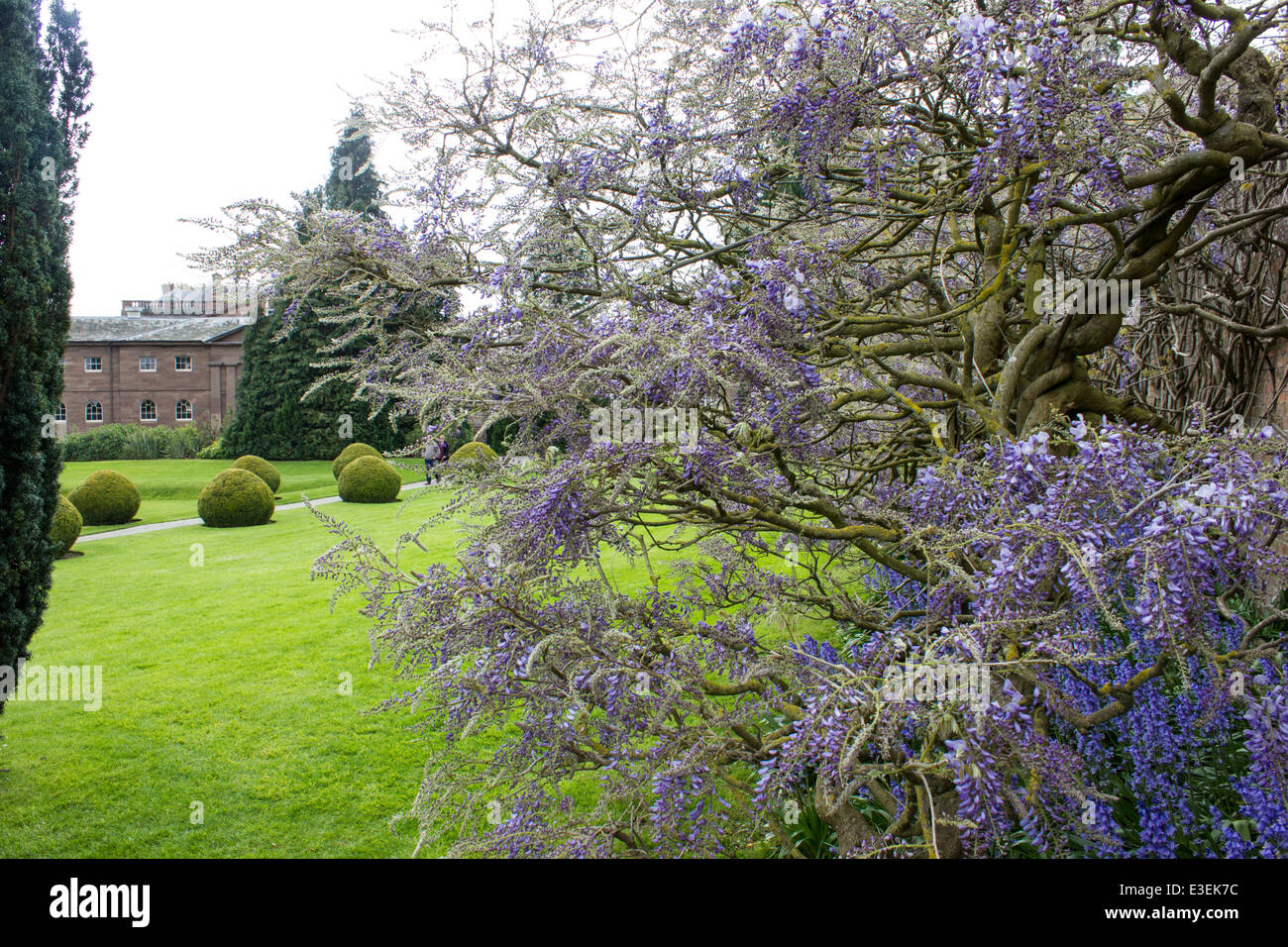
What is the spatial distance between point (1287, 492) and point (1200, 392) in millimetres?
3473

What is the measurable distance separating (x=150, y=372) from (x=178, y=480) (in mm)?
17505

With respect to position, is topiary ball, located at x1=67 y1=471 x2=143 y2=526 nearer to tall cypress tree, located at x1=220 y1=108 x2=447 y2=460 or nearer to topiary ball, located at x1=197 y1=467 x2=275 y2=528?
topiary ball, located at x1=197 y1=467 x2=275 y2=528

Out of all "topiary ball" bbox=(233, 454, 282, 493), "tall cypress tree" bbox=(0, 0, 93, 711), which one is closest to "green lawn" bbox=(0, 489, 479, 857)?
"tall cypress tree" bbox=(0, 0, 93, 711)

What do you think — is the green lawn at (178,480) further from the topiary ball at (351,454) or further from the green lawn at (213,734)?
the green lawn at (213,734)

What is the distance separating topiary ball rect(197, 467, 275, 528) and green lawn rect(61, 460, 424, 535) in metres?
1.40

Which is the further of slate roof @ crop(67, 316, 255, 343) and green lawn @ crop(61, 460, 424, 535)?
slate roof @ crop(67, 316, 255, 343)

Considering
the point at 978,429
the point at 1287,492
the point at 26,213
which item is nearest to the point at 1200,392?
the point at 978,429

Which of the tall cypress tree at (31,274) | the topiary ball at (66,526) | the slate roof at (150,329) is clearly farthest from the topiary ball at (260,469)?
the slate roof at (150,329)

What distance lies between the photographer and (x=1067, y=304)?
260cm

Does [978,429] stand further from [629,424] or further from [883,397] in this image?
[629,424]

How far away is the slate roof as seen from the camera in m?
33.2

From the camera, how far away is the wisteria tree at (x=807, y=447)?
1860mm
